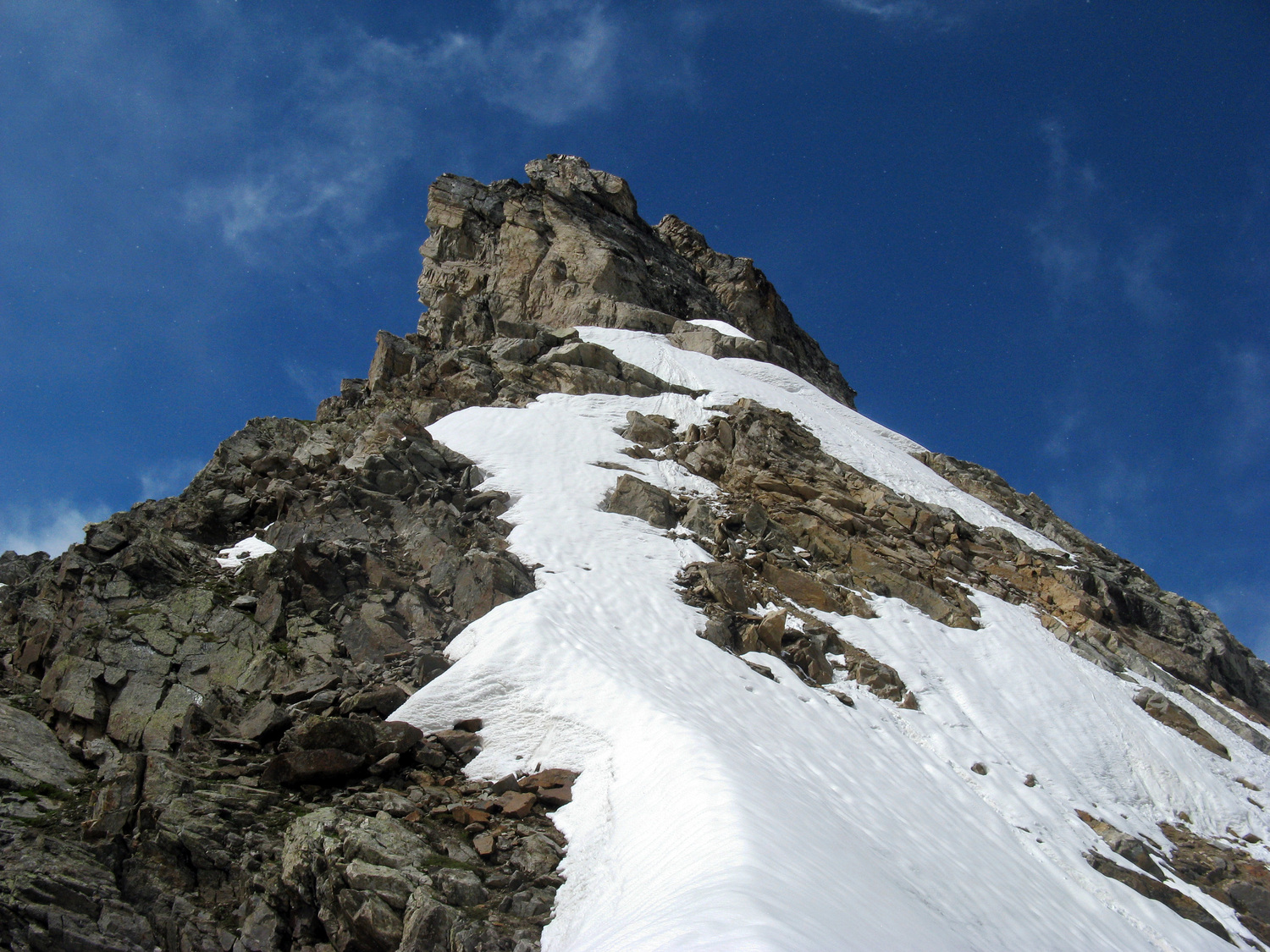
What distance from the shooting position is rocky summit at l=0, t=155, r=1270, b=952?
7.53 metres

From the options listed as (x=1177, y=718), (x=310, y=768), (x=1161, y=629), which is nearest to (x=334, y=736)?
(x=310, y=768)

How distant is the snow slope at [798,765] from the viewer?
703cm

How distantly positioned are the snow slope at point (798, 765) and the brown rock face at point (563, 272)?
19595mm

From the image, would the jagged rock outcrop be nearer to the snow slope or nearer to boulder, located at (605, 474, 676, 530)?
the snow slope

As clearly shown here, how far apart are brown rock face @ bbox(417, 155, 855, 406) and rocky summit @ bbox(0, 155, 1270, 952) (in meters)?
11.9

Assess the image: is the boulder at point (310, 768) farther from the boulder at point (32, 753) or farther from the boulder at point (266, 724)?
the boulder at point (32, 753)

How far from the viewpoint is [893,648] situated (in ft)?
57.1

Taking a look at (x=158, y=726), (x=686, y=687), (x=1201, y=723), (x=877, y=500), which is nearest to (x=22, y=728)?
(x=158, y=726)

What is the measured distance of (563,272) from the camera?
43.1m

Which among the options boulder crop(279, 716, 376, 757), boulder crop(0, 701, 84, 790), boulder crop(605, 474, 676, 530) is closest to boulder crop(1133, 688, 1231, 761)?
boulder crop(605, 474, 676, 530)

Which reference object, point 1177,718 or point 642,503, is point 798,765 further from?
point 1177,718

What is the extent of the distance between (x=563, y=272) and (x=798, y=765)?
3612cm

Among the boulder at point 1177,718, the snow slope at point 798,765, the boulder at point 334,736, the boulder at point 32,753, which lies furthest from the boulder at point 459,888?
the boulder at point 1177,718

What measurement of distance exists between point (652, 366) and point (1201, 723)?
22536mm
